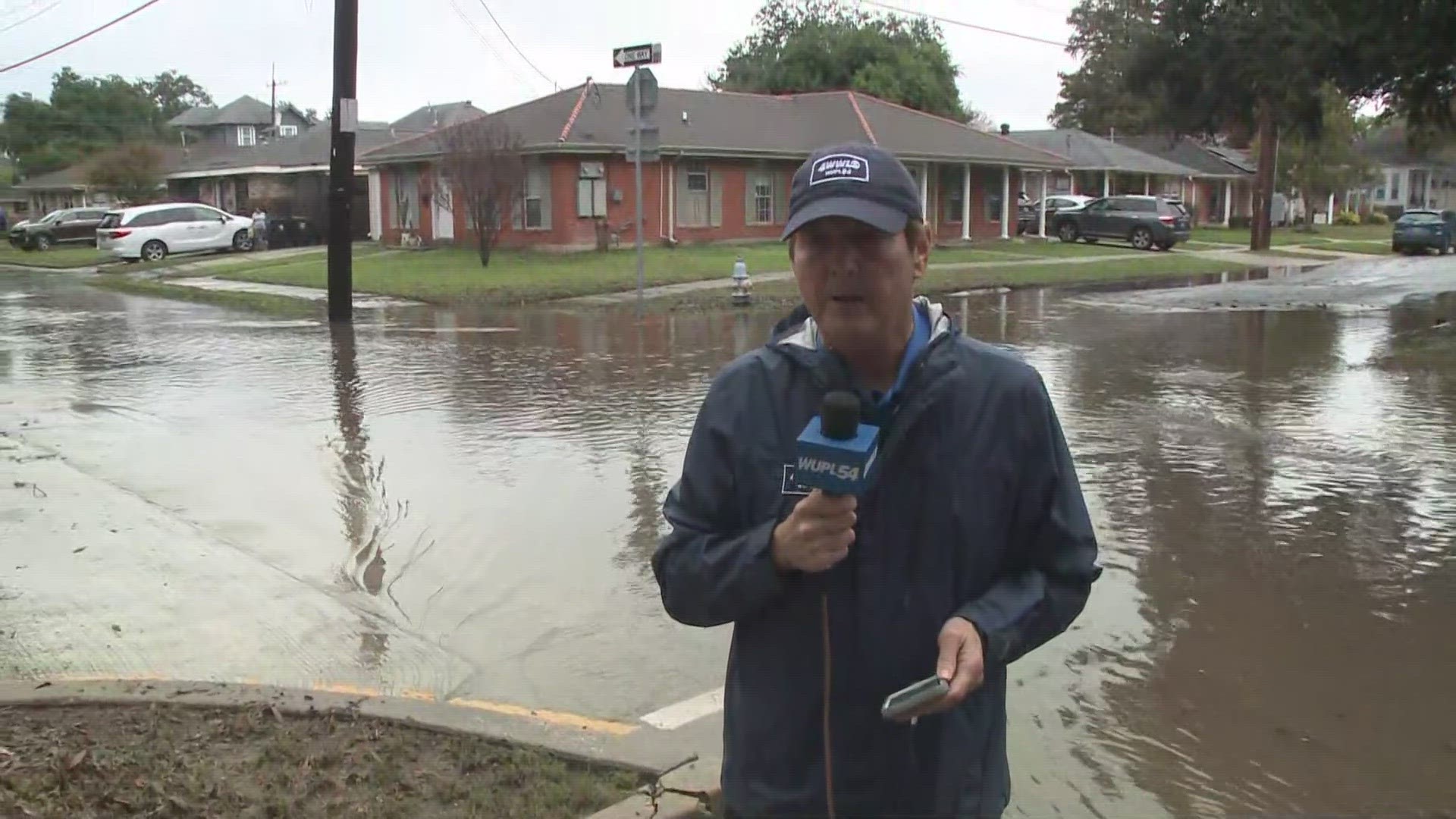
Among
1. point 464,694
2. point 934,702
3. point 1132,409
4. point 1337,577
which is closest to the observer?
point 934,702

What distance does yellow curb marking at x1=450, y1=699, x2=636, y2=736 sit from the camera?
4.39 meters

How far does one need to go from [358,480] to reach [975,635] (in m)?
6.75

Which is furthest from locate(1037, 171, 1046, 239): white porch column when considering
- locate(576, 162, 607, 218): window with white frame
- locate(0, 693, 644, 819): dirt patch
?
locate(0, 693, 644, 819): dirt patch

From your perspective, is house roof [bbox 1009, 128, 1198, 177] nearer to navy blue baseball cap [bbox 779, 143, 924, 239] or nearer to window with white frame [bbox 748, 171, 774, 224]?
window with white frame [bbox 748, 171, 774, 224]

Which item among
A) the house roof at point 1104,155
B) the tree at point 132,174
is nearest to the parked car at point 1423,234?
the house roof at point 1104,155

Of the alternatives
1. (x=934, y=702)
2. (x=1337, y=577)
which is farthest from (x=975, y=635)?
(x=1337, y=577)

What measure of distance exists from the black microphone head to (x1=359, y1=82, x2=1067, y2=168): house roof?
2835 cm

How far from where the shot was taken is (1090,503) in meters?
7.69

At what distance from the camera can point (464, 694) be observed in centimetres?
485

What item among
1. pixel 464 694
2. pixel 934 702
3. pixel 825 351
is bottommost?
pixel 464 694

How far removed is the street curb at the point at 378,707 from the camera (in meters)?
4.02

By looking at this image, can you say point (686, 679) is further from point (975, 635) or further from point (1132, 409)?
point (1132, 409)

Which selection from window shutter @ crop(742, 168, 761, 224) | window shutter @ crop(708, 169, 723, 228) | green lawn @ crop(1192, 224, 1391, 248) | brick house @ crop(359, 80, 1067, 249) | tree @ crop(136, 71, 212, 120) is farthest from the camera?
tree @ crop(136, 71, 212, 120)

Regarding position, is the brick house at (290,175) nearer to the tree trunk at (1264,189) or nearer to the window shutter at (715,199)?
the window shutter at (715,199)
